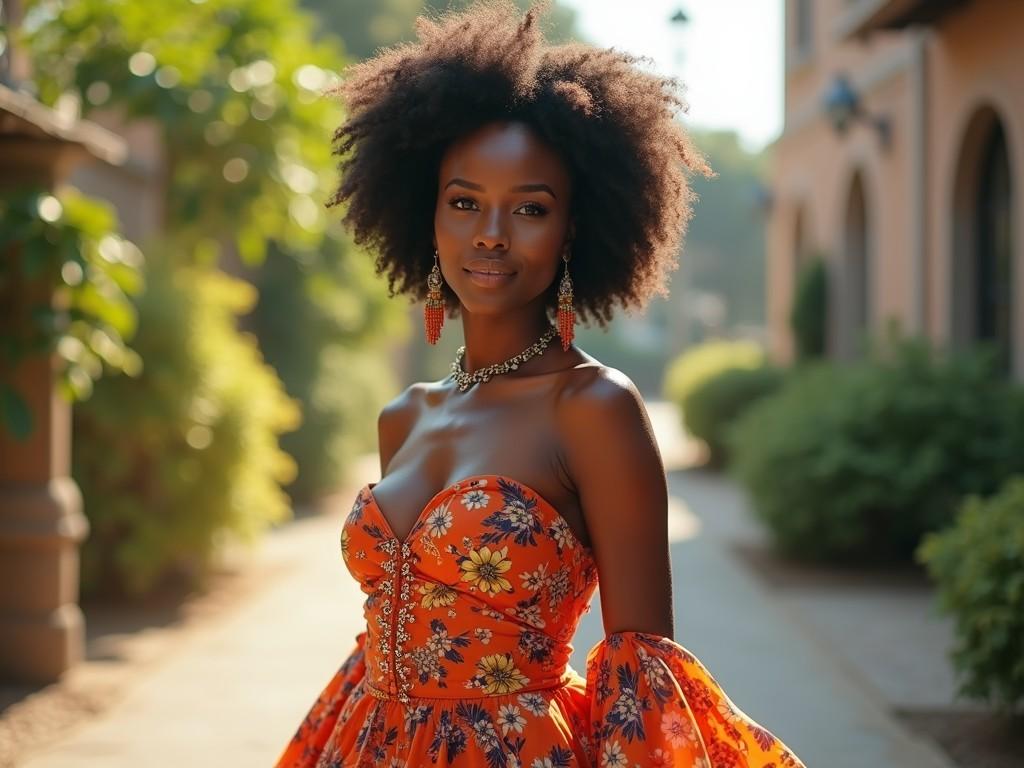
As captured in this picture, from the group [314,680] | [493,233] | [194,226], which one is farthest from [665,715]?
[194,226]

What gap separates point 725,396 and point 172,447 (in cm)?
995

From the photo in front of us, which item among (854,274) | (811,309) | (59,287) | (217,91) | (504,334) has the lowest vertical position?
(811,309)

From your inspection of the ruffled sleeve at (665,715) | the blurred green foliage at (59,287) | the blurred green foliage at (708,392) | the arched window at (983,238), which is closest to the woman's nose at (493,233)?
the ruffled sleeve at (665,715)

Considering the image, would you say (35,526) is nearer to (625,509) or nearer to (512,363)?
(512,363)

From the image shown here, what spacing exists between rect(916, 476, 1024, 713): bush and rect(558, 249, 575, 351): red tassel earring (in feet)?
11.2

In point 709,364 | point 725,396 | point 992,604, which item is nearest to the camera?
point 992,604

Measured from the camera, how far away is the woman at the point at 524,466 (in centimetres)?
215

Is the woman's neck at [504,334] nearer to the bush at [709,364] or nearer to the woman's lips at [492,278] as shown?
the woman's lips at [492,278]

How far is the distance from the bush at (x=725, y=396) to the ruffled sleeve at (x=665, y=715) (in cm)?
1485

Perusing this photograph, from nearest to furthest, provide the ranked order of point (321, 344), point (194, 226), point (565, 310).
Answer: point (565, 310)
point (194, 226)
point (321, 344)

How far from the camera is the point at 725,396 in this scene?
17328 mm

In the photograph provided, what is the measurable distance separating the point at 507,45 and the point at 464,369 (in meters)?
0.60

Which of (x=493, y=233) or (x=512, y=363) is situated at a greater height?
(x=493, y=233)

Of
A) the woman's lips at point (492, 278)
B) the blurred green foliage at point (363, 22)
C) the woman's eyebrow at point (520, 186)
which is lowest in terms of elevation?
the woman's lips at point (492, 278)
